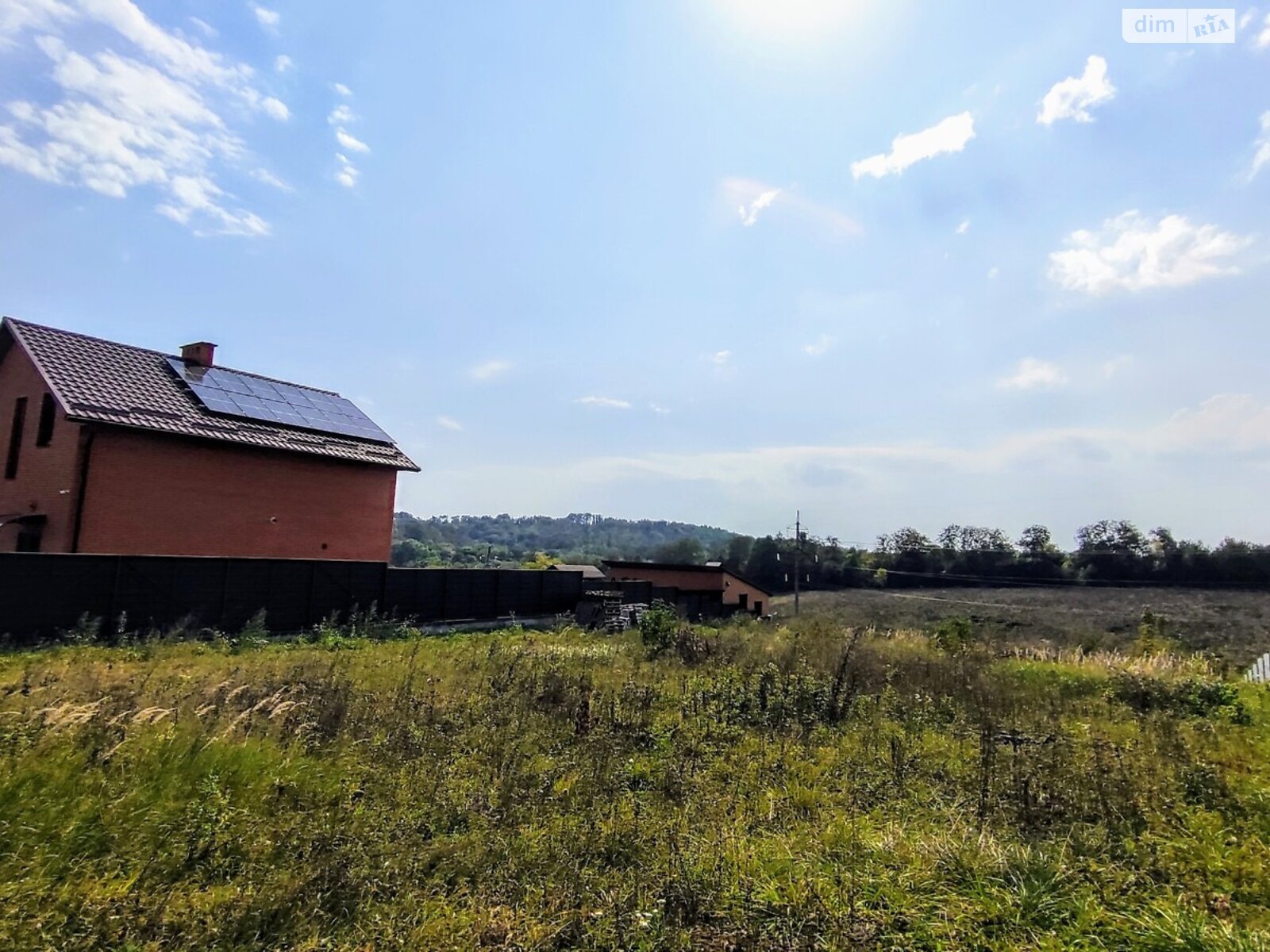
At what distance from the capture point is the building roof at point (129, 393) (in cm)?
1470

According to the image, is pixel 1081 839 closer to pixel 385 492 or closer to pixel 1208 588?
pixel 385 492


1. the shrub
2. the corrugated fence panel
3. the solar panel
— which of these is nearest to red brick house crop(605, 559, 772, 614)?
the corrugated fence panel

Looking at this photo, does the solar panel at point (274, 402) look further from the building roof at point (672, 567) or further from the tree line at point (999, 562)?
the tree line at point (999, 562)

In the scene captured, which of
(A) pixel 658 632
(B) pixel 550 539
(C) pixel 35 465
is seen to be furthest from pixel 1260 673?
(B) pixel 550 539

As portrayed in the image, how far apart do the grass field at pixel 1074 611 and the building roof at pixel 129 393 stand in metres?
19.1

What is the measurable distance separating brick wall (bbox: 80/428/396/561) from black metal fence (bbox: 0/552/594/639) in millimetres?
4251

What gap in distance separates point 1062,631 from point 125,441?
33695 mm

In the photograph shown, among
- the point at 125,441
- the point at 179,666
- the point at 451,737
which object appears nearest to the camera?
the point at 451,737

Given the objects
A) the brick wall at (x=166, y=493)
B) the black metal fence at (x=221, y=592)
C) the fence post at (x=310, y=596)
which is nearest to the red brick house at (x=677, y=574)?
the black metal fence at (x=221, y=592)

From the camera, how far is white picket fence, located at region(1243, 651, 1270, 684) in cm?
1256

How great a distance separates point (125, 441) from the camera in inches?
587

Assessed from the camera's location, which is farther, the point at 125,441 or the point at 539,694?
the point at 125,441

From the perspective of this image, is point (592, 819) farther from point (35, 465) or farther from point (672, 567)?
point (672, 567)

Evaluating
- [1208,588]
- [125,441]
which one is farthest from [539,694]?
[1208,588]
